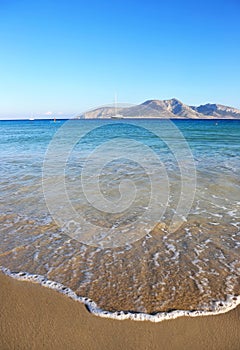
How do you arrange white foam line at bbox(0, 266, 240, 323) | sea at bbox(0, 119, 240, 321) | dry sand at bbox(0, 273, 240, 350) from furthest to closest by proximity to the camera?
sea at bbox(0, 119, 240, 321)
white foam line at bbox(0, 266, 240, 323)
dry sand at bbox(0, 273, 240, 350)

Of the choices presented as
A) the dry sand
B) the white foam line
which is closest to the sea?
the white foam line

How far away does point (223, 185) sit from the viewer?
29.2 feet

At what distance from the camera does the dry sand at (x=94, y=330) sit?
102 inches

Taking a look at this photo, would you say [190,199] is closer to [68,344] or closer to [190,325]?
[190,325]

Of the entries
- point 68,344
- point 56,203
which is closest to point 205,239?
point 68,344

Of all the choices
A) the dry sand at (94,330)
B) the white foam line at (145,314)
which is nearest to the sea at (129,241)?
the white foam line at (145,314)

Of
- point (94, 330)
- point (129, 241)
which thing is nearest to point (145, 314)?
point (94, 330)

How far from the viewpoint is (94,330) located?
2.77m

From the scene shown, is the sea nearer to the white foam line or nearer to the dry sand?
the white foam line

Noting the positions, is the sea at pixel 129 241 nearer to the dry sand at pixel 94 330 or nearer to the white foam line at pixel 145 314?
the white foam line at pixel 145 314

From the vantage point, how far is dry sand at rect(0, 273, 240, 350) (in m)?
2.60

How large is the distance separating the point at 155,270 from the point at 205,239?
1.54 m

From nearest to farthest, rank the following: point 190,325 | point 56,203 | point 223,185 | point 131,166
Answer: point 190,325 < point 56,203 < point 223,185 < point 131,166

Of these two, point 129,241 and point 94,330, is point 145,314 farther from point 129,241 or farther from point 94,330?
point 129,241
